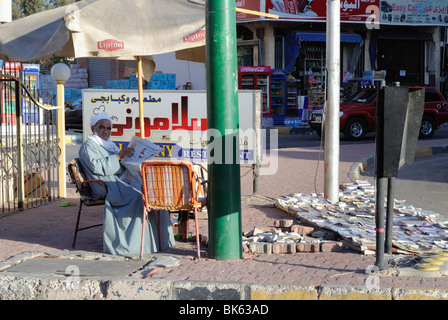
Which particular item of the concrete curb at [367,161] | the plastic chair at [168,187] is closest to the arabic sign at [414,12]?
the concrete curb at [367,161]

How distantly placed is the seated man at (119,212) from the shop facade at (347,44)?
742 inches

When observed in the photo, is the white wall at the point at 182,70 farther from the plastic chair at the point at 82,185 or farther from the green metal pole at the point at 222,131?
the green metal pole at the point at 222,131

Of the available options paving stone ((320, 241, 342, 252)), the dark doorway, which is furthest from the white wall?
paving stone ((320, 241, 342, 252))

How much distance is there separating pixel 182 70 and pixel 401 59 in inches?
397

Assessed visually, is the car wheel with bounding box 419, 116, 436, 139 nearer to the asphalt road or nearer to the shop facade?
the asphalt road

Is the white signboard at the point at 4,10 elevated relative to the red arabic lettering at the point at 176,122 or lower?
elevated

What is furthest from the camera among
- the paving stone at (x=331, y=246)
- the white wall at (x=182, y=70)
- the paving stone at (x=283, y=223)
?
the white wall at (x=182, y=70)

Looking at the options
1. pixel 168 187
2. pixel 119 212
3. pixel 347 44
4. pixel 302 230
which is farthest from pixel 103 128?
pixel 347 44

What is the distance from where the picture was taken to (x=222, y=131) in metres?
6.04

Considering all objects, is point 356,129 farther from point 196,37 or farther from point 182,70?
point 196,37

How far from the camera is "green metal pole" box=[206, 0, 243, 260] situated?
600 centimetres

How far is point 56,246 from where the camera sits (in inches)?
265

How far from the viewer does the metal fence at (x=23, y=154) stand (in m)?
8.83

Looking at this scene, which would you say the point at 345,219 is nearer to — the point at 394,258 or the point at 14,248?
the point at 394,258
